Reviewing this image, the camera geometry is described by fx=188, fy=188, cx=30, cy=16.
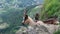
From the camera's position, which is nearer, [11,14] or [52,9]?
[52,9]

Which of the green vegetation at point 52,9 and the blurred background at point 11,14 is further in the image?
the blurred background at point 11,14

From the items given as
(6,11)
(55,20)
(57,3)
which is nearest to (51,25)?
(55,20)

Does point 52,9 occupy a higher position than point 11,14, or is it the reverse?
point 52,9

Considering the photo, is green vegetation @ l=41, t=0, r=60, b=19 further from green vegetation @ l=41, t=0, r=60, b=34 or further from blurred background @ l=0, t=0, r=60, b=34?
blurred background @ l=0, t=0, r=60, b=34

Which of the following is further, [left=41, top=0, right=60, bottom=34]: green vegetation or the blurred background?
the blurred background

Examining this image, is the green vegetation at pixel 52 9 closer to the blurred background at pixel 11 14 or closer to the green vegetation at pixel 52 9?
the green vegetation at pixel 52 9

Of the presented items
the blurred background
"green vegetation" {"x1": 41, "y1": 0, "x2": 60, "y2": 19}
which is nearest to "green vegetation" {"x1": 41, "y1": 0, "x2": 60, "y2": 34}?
"green vegetation" {"x1": 41, "y1": 0, "x2": 60, "y2": 19}

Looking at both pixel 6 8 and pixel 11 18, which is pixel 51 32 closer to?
pixel 11 18

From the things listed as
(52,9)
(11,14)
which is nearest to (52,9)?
(52,9)

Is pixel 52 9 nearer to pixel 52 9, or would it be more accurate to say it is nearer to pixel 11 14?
pixel 52 9

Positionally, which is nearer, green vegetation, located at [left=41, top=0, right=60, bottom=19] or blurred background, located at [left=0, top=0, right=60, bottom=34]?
green vegetation, located at [left=41, top=0, right=60, bottom=19]

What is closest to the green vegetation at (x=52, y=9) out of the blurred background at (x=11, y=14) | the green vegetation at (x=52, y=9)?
the green vegetation at (x=52, y=9)

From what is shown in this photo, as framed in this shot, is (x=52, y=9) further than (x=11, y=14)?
No

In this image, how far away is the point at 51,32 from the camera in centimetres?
246
